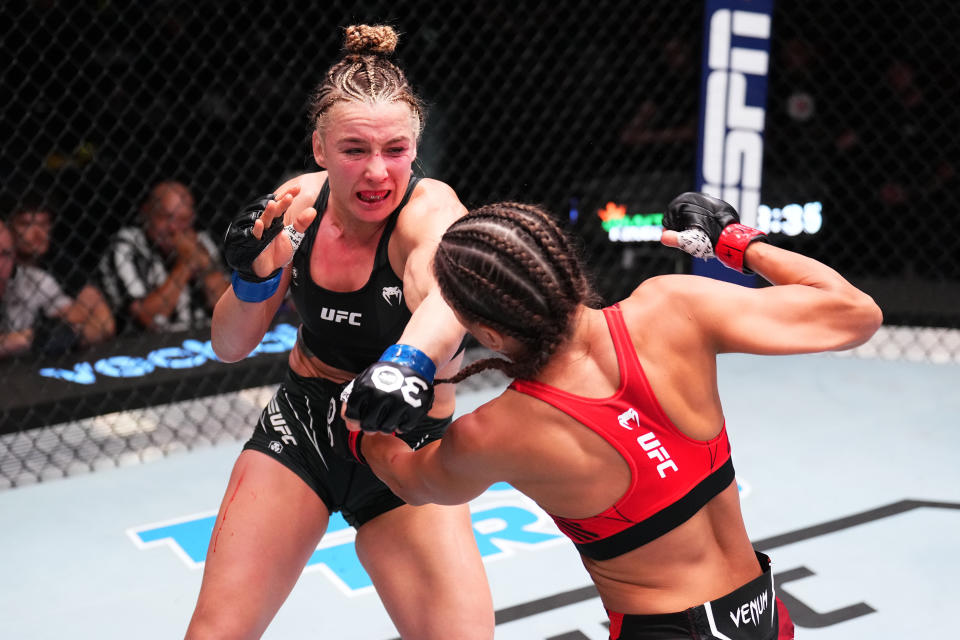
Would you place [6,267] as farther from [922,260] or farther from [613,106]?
[922,260]

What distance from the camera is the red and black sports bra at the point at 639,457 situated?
3.82 ft

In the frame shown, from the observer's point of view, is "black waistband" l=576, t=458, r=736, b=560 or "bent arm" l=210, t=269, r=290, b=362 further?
"bent arm" l=210, t=269, r=290, b=362

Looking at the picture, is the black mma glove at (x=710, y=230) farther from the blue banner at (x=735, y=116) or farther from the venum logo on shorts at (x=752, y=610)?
the blue banner at (x=735, y=116)

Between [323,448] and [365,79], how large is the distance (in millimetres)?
638

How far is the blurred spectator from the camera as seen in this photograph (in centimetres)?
408

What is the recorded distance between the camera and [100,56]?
426cm

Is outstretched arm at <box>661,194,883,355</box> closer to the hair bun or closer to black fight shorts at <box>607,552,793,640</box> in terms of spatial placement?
black fight shorts at <box>607,552,793,640</box>

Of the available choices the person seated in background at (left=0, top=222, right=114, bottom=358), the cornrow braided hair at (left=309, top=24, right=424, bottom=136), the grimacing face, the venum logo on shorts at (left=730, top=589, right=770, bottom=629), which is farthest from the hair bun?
the person seated in background at (left=0, top=222, right=114, bottom=358)

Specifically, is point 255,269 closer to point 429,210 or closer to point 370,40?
point 429,210

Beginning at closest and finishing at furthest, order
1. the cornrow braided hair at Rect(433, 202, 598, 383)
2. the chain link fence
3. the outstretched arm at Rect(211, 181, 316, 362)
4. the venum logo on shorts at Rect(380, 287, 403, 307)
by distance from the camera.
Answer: the cornrow braided hair at Rect(433, 202, 598, 383) < the outstretched arm at Rect(211, 181, 316, 362) < the venum logo on shorts at Rect(380, 287, 403, 307) < the chain link fence

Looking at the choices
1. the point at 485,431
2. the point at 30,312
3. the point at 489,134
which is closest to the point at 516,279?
the point at 485,431

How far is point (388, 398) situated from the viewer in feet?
3.96

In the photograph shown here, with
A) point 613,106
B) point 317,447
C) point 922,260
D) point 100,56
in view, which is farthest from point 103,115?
point 922,260

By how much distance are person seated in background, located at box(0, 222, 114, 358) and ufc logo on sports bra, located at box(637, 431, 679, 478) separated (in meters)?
3.11
